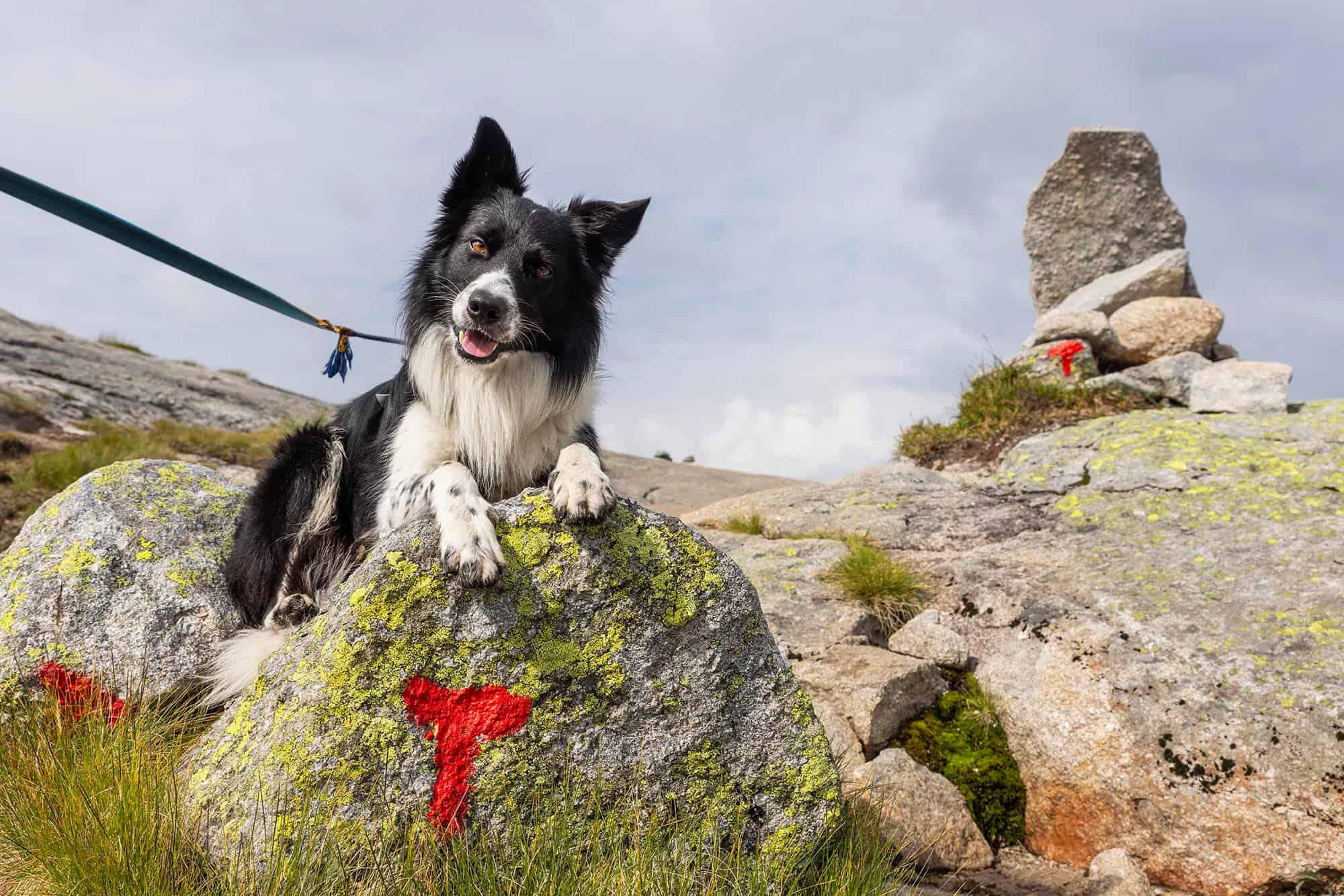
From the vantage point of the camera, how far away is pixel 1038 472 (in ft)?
24.9

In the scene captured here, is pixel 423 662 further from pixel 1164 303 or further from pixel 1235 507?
pixel 1164 303

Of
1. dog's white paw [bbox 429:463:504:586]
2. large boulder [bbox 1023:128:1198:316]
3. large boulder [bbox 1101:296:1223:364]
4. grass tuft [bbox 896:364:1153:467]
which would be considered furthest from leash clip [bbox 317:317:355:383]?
large boulder [bbox 1023:128:1198:316]

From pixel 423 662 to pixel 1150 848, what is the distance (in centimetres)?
372

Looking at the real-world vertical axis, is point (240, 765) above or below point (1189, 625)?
below

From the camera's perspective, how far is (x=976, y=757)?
464 centimetres

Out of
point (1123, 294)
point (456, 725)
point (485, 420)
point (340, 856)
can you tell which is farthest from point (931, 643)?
point (1123, 294)

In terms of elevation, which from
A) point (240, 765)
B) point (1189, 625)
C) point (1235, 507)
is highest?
point (1235, 507)

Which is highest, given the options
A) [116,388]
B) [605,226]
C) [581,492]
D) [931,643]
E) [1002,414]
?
[1002,414]

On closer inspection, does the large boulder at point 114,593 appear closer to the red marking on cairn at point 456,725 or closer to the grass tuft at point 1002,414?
the red marking on cairn at point 456,725

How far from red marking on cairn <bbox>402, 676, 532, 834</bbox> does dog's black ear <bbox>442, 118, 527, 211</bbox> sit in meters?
2.46

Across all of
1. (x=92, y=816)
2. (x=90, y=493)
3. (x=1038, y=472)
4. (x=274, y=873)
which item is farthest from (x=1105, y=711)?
(x=90, y=493)

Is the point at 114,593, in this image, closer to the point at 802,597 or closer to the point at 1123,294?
the point at 802,597

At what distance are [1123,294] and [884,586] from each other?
779cm

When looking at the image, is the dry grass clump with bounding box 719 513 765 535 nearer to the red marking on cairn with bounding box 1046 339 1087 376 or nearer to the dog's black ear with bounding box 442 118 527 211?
the dog's black ear with bounding box 442 118 527 211
